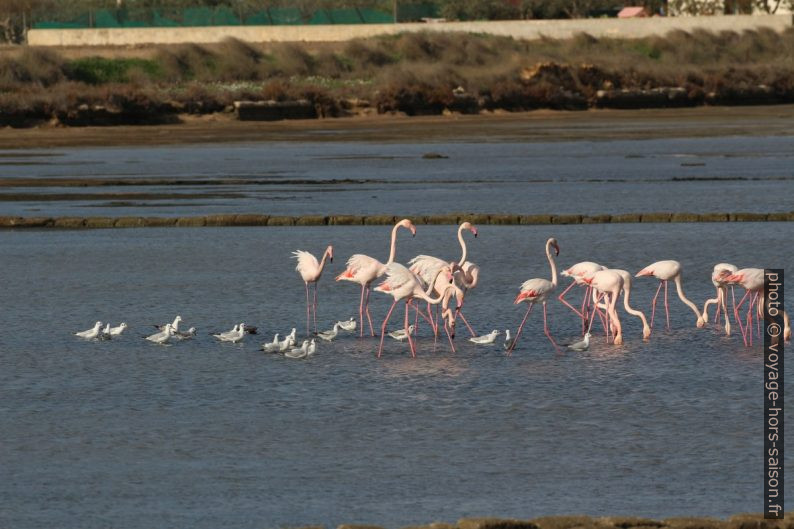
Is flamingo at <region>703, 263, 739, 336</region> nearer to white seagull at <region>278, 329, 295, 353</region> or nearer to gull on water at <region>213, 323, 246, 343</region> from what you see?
white seagull at <region>278, 329, 295, 353</region>

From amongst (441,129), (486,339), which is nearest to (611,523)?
(486,339)

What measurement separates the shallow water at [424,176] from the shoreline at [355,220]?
1121mm

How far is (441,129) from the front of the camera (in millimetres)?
50781

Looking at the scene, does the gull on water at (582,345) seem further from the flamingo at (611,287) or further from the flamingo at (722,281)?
the flamingo at (722,281)

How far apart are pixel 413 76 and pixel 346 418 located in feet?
176

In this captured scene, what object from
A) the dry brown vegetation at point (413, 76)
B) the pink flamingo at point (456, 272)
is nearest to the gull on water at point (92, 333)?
the pink flamingo at point (456, 272)

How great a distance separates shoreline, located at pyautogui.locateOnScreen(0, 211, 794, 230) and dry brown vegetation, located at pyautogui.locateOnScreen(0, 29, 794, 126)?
31.2 m

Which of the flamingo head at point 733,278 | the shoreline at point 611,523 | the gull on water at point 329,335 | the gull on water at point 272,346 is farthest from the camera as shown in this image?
the gull on water at point 329,335

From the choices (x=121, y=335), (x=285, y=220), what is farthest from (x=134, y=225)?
(x=121, y=335)

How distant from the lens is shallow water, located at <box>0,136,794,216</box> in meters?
26.4

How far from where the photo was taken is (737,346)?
1353 cm

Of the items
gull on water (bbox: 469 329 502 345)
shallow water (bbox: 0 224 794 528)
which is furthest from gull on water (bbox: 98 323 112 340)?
gull on water (bbox: 469 329 502 345)

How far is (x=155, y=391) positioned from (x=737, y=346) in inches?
210

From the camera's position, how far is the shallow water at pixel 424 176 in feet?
86.5
